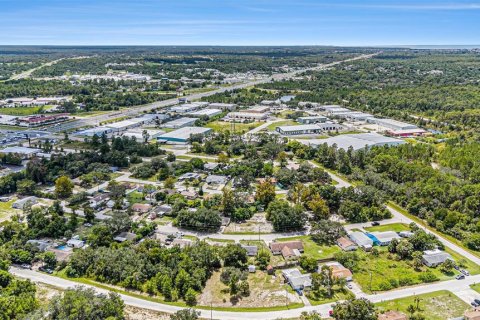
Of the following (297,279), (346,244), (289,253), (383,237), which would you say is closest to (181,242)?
(289,253)

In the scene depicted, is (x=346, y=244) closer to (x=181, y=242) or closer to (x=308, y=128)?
(x=181, y=242)

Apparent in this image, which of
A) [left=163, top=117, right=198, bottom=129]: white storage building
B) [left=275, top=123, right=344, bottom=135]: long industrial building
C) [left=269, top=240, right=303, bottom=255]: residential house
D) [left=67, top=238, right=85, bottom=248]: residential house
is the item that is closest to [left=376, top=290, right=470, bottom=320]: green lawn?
[left=269, top=240, right=303, bottom=255]: residential house

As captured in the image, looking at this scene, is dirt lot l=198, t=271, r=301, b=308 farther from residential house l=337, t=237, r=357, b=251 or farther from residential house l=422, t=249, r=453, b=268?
residential house l=422, t=249, r=453, b=268

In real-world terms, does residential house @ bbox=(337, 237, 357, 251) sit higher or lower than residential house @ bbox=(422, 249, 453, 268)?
lower

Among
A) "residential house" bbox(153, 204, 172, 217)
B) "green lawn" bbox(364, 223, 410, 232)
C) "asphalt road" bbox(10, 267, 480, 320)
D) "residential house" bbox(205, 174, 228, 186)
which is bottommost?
"asphalt road" bbox(10, 267, 480, 320)

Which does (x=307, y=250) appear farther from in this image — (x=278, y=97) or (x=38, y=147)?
(x=278, y=97)

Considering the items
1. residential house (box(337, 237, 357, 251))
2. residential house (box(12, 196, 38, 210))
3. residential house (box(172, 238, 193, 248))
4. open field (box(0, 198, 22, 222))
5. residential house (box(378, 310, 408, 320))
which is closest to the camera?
residential house (box(378, 310, 408, 320))

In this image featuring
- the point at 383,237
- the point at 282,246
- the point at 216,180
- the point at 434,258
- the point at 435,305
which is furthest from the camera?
the point at 216,180
